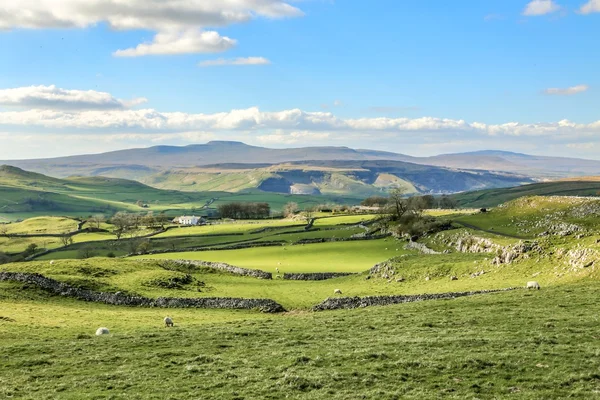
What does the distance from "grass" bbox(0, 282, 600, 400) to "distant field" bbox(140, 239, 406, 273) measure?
39918 mm

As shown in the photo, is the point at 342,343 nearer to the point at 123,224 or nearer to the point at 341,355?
the point at 341,355

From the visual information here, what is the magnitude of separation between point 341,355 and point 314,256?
64091 millimetres

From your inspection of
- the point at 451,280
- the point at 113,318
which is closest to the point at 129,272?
A: the point at 113,318

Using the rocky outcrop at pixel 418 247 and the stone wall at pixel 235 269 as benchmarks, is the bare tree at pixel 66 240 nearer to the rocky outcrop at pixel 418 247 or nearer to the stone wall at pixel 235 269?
the stone wall at pixel 235 269

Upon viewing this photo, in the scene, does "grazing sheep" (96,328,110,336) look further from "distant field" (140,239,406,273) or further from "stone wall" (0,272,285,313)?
"distant field" (140,239,406,273)

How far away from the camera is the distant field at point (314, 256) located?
75.2 metres

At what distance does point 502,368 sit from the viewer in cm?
1967

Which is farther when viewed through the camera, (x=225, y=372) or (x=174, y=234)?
(x=174, y=234)

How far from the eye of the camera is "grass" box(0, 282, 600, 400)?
18641 millimetres

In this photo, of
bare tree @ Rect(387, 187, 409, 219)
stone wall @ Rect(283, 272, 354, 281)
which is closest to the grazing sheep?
stone wall @ Rect(283, 272, 354, 281)

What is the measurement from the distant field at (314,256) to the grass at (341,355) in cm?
3992

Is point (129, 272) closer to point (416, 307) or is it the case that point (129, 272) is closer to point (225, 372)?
point (416, 307)

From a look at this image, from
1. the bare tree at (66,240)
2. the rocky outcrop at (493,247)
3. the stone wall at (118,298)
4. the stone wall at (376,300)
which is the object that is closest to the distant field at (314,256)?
the rocky outcrop at (493,247)

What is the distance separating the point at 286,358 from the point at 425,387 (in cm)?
673
